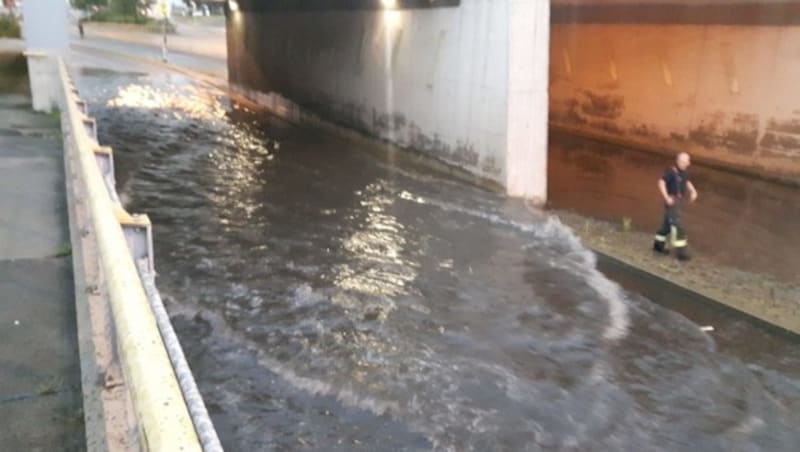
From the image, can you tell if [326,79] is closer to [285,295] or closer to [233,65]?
[233,65]

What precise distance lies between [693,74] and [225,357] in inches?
659

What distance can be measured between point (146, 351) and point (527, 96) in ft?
41.8

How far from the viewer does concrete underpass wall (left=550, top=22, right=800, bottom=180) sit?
17.9 metres

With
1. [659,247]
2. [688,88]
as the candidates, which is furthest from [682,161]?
[688,88]

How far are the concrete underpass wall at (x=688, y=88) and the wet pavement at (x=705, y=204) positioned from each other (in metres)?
0.84

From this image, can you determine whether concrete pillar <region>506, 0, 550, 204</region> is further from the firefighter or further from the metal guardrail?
the metal guardrail

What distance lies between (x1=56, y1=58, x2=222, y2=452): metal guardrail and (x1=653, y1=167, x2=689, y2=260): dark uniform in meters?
8.53

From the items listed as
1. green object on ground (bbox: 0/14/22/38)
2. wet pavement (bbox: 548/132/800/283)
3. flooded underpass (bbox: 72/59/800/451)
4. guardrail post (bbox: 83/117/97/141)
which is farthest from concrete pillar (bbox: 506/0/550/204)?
green object on ground (bbox: 0/14/22/38)

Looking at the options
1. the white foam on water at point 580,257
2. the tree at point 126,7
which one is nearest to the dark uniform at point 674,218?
the white foam on water at point 580,257

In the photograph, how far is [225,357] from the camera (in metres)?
7.44

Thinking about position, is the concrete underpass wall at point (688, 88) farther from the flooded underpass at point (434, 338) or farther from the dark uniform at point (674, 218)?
the dark uniform at point (674, 218)

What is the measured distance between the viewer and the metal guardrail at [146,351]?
195 cm

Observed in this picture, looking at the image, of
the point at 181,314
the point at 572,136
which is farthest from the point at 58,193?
the point at 572,136

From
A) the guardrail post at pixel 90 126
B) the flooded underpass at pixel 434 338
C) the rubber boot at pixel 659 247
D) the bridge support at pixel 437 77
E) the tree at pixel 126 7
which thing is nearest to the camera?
the flooded underpass at pixel 434 338
